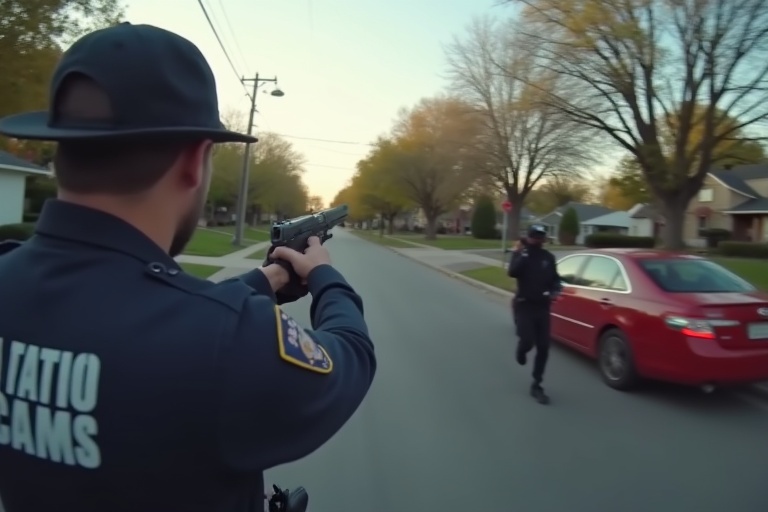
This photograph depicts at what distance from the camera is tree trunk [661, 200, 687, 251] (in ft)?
66.9

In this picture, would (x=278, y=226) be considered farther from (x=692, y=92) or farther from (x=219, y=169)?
(x=219, y=169)

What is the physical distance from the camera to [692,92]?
18.0m

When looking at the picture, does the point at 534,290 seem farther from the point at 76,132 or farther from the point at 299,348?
the point at 76,132

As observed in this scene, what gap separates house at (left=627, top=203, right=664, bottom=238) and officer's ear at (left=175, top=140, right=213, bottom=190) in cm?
5774

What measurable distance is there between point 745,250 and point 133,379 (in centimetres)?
3740

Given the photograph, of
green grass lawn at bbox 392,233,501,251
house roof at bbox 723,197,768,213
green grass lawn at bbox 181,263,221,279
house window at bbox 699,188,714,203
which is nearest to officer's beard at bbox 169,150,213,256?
green grass lawn at bbox 181,263,221,279

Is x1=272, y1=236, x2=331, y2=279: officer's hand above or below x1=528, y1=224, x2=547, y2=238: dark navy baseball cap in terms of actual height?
below

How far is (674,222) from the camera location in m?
20.6

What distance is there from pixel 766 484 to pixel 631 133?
17974 millimetres

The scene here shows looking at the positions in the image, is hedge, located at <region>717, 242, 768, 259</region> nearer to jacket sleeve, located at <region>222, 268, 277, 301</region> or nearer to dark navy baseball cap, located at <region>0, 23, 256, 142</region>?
jacket sleeve, located at <region>222, 268, 277, 301</region>

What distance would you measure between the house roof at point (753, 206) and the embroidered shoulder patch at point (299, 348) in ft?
159

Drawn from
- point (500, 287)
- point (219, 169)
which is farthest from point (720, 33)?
point (219, 169)

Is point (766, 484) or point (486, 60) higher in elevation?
point (486, 60)

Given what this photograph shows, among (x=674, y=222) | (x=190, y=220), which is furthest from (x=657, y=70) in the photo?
(x=190, y=220)
